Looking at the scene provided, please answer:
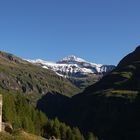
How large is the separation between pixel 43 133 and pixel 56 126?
563 centimetres

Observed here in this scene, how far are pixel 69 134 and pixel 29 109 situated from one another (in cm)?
1801

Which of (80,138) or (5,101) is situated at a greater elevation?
(5,101)

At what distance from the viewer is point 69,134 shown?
18662 cm

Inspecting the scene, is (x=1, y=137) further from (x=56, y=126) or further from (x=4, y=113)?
(x=56, y=126)

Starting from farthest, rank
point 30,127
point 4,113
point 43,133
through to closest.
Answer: point 43,133, point 30,127, point 4,113

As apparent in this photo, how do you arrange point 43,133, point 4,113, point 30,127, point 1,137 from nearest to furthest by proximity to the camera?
point 1,137 → point 4,113 → point 30,127 → point 43,133

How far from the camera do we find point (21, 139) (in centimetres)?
7862

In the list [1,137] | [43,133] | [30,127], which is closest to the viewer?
[1,137]

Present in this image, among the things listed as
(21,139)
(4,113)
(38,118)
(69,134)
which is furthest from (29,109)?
(21,139)

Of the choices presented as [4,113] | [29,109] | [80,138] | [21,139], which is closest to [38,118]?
[29,109]

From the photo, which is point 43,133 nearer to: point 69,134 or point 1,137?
point 69,134

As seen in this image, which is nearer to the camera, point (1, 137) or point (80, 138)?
point (1, 137)

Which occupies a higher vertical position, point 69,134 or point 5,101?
point 5,101

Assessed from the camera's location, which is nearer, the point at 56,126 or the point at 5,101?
the point at 5,101
